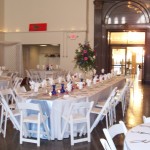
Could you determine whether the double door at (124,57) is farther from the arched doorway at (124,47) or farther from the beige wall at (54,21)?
the beige wall at (54,21)

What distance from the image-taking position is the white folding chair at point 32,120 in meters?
4.65

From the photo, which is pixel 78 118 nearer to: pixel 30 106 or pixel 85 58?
pixel 30 106

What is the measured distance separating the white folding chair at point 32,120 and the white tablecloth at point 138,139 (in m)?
2.07

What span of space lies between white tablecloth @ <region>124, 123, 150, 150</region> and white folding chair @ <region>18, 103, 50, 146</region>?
207 cm

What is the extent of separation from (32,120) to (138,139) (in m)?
2.50

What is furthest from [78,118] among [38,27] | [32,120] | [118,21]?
[38,27]

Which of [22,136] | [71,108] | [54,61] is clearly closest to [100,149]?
[71,108]

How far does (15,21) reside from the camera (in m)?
16.6

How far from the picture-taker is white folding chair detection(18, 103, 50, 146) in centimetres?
465

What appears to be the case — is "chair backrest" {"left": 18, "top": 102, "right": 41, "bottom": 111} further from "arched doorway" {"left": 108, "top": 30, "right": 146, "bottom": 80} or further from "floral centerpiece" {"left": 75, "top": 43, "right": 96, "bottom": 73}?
"arched doorway" {"left": 108, "top": 30, "right": 146, "bottom": 80}

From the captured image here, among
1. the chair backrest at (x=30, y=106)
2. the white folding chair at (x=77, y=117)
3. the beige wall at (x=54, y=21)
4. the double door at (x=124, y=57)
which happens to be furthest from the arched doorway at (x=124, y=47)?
the chair backrest at (x=30, y=106)

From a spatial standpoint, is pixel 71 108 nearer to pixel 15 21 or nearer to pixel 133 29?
pixel 133 29

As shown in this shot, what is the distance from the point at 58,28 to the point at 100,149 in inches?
468

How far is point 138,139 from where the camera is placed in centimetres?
262
